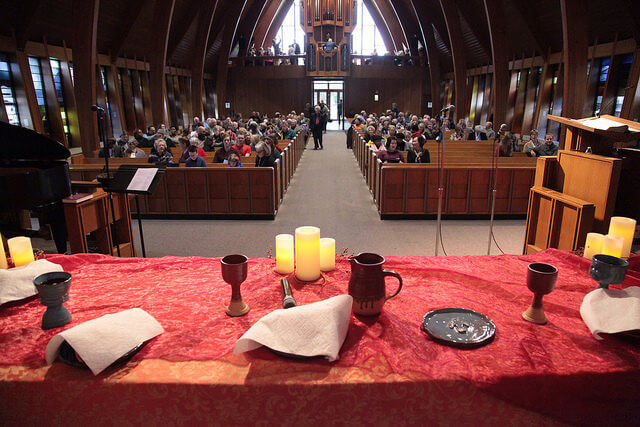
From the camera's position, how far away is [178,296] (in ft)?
7.07

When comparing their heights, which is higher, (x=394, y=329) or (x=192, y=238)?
(x=394, y=329)

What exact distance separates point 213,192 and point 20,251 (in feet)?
15.4

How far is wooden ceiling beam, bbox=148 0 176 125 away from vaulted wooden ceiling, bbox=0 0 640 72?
220 millimetres

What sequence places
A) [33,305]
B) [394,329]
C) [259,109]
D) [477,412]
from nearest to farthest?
[477,412], [394,329], [33,305], [259,109]

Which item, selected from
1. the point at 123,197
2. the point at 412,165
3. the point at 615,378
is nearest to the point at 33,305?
the point at 615,378

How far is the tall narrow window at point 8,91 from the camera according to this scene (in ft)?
34.7

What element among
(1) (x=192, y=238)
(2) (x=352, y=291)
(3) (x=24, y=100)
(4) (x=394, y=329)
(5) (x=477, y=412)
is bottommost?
(1) (x=192, y=238)

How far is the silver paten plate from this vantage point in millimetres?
1729

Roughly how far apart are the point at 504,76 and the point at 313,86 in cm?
1367

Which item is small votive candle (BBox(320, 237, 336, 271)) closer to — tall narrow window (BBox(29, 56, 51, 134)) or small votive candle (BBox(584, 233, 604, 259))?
small votive candle (BBox(584, 233, 604, 259))

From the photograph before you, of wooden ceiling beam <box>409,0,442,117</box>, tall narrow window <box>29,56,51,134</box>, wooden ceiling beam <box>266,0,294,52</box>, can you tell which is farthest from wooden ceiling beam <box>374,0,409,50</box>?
tall narrow window <box>29,56,51,134</box>

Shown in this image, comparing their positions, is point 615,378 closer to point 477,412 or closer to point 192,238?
point 477,412

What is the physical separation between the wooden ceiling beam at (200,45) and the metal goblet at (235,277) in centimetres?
1852

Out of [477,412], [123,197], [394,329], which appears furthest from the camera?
[123,197]
